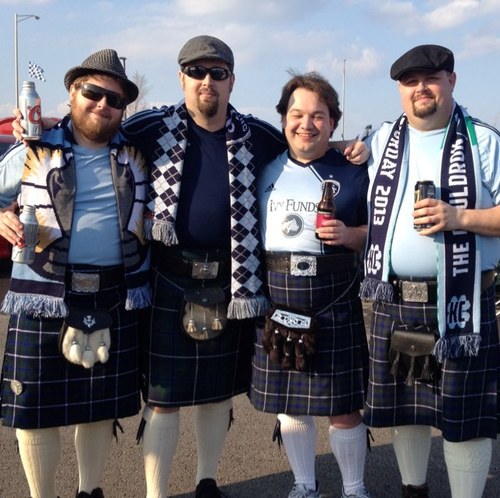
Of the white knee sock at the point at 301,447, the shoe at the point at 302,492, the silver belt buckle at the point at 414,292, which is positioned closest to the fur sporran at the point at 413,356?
the silver belt buckle at the point at 414,292

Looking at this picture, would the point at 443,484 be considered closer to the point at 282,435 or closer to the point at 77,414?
the point at 282,435

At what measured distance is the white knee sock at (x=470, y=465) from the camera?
2910 mm

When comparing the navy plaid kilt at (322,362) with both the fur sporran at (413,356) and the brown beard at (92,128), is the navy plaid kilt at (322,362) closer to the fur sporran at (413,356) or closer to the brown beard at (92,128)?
the fur sporran at (413,356)

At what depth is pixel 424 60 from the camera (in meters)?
2.83

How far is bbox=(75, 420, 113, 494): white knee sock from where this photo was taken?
3100 mm

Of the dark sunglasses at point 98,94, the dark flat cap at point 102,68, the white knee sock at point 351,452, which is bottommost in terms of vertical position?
the white knee sock at point 351,452

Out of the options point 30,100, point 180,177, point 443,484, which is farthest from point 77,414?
point 443,484

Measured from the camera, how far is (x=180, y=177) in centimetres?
299

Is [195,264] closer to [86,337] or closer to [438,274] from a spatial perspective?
[86,337]

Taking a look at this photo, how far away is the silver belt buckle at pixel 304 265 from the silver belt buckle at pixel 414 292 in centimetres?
40

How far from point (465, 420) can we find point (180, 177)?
5.33ft

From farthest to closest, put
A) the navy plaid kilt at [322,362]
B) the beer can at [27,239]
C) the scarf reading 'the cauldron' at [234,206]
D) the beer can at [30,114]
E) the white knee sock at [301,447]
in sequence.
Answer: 1. the white knee sock at [301,447]
2. the navy plaid kilt at [322,362]
3. the scarf reading 'the cauldron' at [234,206]
4. the beer can at [30,114]
5. the beer can at [27,239]

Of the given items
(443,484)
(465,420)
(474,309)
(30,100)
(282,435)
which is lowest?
(443,484)

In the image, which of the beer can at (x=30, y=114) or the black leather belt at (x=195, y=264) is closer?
the beer can at (x=30, y=114)
